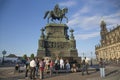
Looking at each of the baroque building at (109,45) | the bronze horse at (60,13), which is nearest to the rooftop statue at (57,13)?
the bronze horse at (60,13)

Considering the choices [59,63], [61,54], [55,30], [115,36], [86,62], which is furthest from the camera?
[115,36]

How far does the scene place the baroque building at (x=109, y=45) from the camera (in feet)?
342

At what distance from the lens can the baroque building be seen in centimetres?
10432

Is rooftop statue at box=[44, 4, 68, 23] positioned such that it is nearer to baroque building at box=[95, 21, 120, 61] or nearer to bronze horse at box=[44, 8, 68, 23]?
bronze horse at box=[44, 8, 68, 23]

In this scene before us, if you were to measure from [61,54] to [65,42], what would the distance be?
6.05 ft

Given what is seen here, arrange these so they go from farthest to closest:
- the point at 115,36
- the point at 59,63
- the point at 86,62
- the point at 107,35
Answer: the point at 107,35, the point at 115,36, the point at 59,63, the point at 86,62

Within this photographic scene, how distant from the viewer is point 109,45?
117m

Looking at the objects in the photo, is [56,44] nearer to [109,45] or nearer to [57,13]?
[57,13]

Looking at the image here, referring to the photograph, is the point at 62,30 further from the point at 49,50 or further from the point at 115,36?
the point at 115,36

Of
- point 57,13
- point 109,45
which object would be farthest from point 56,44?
point 109,45

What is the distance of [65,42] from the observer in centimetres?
2689

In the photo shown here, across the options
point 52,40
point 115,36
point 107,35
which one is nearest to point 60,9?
point 52,40

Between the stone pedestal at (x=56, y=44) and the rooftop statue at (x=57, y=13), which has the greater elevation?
the rooftop statue at (x=57, y=13)

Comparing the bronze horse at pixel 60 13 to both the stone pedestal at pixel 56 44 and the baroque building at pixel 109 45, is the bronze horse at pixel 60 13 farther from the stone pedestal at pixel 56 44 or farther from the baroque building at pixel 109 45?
the baroque building at pixel 109 45
